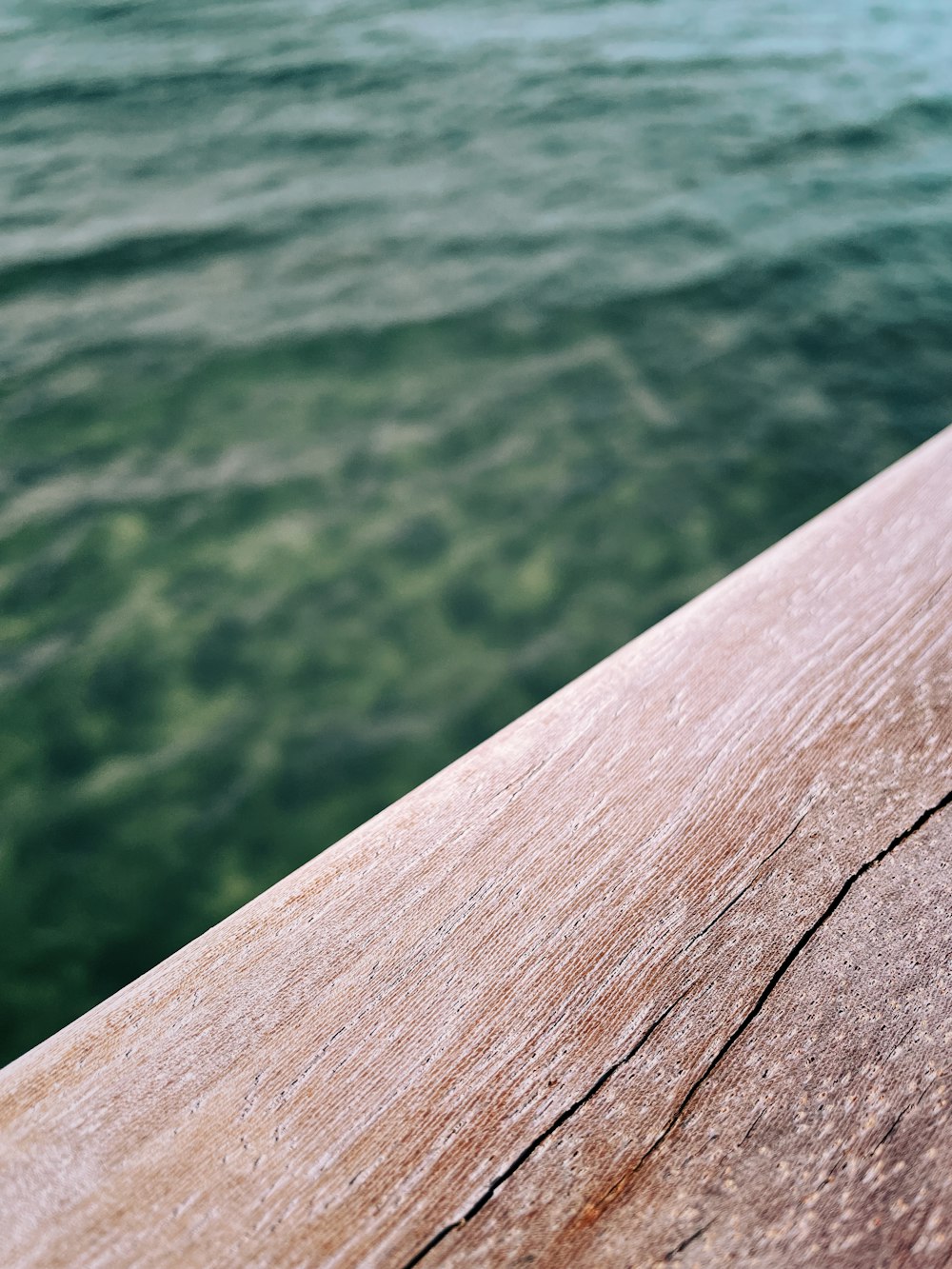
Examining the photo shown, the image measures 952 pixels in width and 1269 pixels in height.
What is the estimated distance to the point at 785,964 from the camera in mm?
644

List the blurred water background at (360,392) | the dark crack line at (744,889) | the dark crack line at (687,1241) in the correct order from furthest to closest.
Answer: the blurred water background at (360,392), the dark crack line at (744,889), the dark crack line at (687,1241)

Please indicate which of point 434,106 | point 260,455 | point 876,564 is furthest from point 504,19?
point 876,564

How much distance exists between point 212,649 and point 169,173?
2114 mm

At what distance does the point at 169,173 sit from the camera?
125 inches

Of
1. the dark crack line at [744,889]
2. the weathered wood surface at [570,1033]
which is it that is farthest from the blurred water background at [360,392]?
the dark crack line at [744,889]

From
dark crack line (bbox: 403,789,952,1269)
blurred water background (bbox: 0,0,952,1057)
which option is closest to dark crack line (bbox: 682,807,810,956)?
dark crack line (bbox: 403,789,952,1269)

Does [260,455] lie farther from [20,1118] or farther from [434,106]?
[434,106]

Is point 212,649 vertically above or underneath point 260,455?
underneath

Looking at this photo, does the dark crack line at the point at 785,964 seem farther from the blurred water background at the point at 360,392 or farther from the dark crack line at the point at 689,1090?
the blurred water background at the point at 360,392

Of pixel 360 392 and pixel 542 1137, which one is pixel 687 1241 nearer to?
pixel 542 1137

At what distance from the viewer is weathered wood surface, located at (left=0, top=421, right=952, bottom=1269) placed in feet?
1.73

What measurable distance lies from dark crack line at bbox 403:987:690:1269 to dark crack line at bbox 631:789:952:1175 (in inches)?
1.5

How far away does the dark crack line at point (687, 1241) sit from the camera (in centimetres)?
52

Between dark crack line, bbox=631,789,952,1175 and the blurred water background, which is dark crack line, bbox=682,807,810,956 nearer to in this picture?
dark crack line, bbox=631,789,952,1175
